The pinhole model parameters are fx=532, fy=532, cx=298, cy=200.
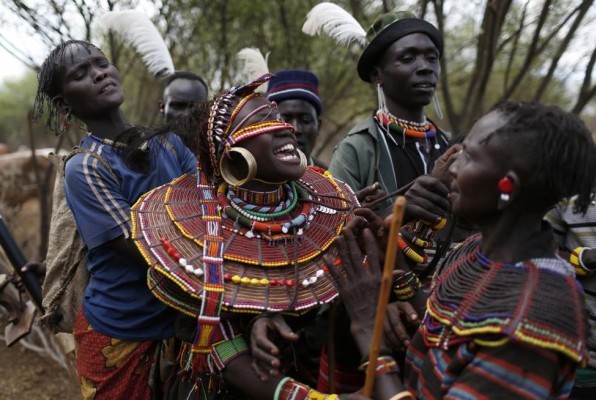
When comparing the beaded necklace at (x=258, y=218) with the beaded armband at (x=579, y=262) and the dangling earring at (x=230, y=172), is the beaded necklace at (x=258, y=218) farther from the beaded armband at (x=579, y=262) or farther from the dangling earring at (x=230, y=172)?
the beaded armband at (x=579, y=262)

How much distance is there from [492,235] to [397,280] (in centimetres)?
53

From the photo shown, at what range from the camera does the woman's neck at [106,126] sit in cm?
250

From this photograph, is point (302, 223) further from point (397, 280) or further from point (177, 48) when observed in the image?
point (177, 48)

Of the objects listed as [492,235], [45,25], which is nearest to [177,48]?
[45,25]

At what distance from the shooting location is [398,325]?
1.80 meters

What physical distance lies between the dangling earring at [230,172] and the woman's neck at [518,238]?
84 centimetres

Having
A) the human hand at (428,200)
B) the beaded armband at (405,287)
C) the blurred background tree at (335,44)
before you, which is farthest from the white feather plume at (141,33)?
the beaded armband at (405,287)

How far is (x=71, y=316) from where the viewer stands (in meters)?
2.60

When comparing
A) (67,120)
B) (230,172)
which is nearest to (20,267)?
(67,120)

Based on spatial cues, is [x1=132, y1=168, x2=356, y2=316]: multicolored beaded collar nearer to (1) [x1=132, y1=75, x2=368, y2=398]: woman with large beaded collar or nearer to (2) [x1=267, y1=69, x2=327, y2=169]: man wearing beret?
(1) [x1=132, y1=75, x2=368, y2=398]: woman with large beaded collar

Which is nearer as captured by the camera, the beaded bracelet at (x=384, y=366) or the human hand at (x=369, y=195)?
the beaded bracelet at (x=384, y=366)

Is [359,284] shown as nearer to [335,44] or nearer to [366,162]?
[366,162]

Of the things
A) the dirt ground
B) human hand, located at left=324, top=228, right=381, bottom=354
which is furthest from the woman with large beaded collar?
the dirt ground

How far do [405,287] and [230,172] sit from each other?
0.78 m
